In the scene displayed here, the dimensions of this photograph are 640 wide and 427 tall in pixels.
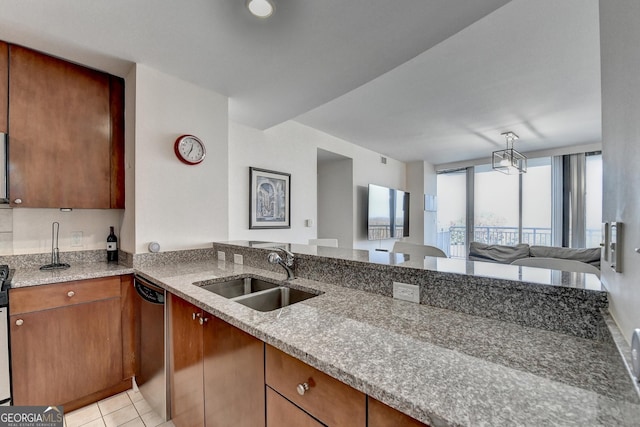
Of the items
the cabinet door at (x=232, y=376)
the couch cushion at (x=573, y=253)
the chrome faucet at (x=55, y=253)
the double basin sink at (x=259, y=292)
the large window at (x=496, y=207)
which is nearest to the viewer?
the cabinet door at (x=232, y=376)

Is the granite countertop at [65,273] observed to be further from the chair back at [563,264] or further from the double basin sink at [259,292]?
the chair back at [563,264]

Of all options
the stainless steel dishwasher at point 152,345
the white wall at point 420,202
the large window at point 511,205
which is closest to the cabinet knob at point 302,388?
the stainless steel dishwasher at point 152,345

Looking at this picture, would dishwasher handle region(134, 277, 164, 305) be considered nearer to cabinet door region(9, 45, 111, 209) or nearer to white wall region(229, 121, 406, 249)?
cabinet door region(9, 45, 111, 209)

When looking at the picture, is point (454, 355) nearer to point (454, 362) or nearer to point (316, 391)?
point (454, 362)

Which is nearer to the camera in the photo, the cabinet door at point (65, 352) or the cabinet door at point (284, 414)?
the cabinet door at point (284, 414)

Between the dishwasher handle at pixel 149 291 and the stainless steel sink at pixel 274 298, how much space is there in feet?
1.87

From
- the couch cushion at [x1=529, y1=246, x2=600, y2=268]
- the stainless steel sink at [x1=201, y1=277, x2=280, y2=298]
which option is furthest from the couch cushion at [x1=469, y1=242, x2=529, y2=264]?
the stainless steel sink at [x1=201, y1=277, x2=280, y2=298]

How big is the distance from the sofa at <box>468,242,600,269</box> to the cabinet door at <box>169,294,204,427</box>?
11.4 feet

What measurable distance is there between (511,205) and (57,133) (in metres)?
6.71

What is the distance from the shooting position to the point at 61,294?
170cm

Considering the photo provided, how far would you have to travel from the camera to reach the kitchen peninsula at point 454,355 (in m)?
0.54

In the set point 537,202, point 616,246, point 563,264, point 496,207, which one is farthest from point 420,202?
point 616,246

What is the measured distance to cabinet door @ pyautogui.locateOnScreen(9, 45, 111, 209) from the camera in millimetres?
1819

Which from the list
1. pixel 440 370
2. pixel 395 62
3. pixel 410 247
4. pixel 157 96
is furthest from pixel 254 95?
pixel 440 370
